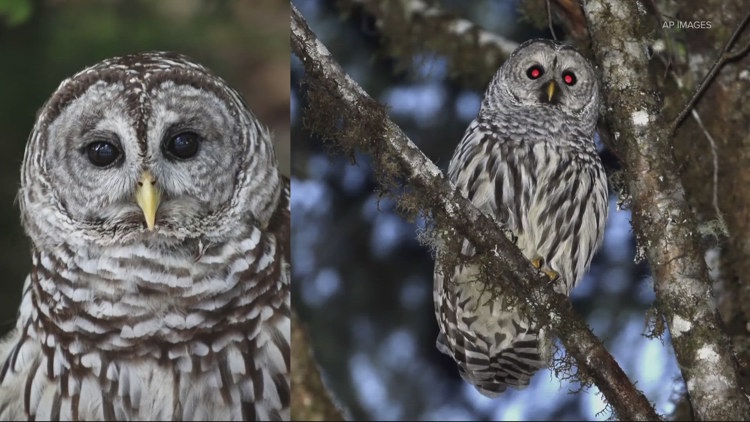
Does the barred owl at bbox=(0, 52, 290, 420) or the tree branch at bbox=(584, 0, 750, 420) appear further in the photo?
the tree branch at bbox=(584, 0, 750, 420)

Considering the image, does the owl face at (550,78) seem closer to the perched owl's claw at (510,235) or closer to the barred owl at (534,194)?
the barred owl at (534,194)

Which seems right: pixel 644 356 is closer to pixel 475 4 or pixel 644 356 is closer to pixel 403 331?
pixel 403 331

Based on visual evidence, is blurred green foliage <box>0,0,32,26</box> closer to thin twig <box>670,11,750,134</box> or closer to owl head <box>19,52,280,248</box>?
owl head <box>19,52,280,248</box>

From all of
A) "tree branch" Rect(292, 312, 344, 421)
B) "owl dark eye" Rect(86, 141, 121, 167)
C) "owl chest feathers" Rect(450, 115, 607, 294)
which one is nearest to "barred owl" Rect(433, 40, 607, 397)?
"owl chest feathers" Rect(450, 115, 607, 294)

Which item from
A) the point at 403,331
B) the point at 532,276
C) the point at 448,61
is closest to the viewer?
the point at 532,276

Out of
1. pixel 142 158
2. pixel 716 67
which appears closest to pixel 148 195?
pixel 142 158

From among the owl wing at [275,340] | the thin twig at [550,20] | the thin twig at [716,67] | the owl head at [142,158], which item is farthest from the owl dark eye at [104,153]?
the thin twig at [716,67]

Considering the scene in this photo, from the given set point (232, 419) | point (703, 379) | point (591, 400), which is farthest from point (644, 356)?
point (232, 419)
